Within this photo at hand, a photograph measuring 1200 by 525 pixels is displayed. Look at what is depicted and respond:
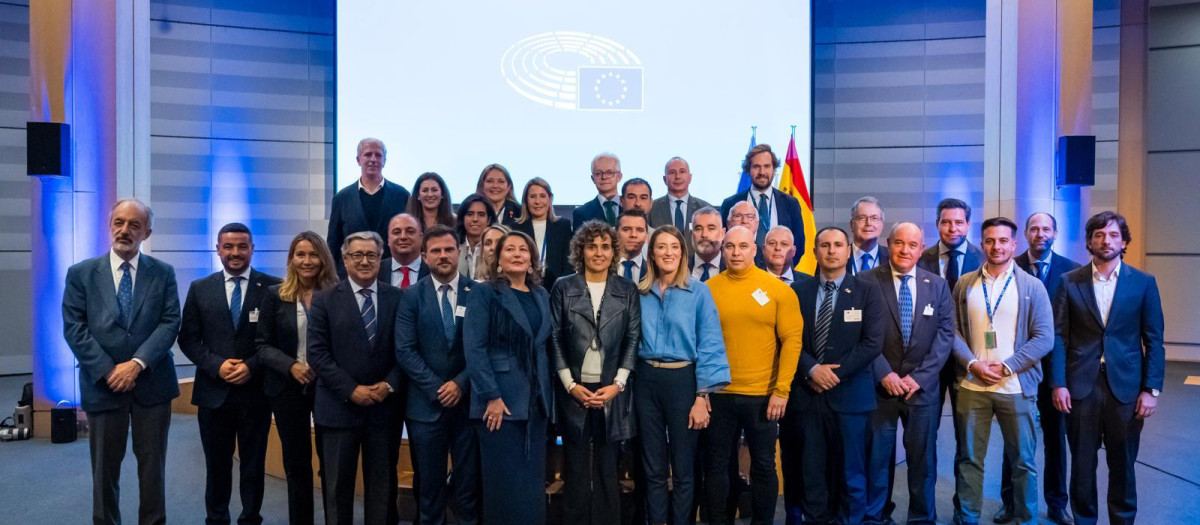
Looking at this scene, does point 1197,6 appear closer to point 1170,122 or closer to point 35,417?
point 1170,122

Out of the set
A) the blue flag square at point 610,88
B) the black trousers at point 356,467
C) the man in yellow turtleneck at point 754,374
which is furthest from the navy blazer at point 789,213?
the blue flag square at point 610,88

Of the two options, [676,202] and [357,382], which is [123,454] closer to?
[357,382]

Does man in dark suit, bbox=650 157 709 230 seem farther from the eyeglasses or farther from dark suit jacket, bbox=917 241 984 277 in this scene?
the eyeglasses

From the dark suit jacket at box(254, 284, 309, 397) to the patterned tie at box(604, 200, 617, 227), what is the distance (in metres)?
1.87

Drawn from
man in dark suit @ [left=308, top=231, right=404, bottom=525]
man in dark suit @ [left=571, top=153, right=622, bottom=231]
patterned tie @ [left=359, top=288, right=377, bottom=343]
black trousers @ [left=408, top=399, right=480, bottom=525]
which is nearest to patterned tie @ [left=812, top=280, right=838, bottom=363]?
man in dark suit @ [left=571, top=153, right=622, bottom=231]

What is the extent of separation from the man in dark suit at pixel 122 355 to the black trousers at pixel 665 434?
6.79ft

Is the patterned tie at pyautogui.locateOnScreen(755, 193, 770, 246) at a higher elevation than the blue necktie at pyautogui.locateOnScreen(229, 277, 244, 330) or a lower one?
higher

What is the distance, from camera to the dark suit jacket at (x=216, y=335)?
3414 millimetres

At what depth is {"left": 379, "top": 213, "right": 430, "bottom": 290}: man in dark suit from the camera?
384 centimetres

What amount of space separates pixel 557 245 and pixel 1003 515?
265cm

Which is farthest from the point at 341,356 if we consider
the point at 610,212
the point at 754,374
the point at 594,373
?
the point at 610,212

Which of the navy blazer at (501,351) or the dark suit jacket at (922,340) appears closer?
the navy blazer at (501,351)

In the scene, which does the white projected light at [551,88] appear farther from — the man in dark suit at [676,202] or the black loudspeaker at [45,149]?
the black loudspeaker at [45,149]

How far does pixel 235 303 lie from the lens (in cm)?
350
